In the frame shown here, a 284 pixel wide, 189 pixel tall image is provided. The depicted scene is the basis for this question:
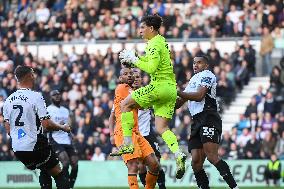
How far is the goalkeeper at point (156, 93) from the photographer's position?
15859mm

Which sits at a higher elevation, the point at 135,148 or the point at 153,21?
the point at 153,21

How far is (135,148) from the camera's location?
55.3ft

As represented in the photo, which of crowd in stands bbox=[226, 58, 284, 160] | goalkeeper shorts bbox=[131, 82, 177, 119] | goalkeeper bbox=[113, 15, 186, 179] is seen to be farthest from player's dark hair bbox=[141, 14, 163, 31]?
crowd in stands bbox=[226, 58, 284, 160]

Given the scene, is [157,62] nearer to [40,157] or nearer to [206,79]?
[206,79]

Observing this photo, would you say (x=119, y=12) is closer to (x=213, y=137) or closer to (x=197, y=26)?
(x=197, y=26)

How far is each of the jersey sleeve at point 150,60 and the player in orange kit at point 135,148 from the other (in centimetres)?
151

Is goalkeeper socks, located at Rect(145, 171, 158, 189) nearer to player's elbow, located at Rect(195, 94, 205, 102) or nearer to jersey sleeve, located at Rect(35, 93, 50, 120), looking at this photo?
player's elbow, located at Rect(195, 94, 205, 102)

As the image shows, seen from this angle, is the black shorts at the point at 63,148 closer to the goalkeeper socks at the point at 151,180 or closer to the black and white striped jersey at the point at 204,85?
the black and white striped jersey at the point at 204,85

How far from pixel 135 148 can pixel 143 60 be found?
1876 millimetres

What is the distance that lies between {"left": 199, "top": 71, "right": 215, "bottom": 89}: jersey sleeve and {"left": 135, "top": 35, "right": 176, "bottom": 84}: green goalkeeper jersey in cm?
100

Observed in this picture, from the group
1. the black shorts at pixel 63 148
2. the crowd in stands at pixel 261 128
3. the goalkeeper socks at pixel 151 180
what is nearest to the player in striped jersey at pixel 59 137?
the black shorts at pixel 63 148

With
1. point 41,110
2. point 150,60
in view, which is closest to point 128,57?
point 150,60

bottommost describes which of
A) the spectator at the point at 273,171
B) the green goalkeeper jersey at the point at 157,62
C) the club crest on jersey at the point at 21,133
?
the spectator at the point at 273,171

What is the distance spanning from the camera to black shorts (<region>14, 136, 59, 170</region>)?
15797 mm
